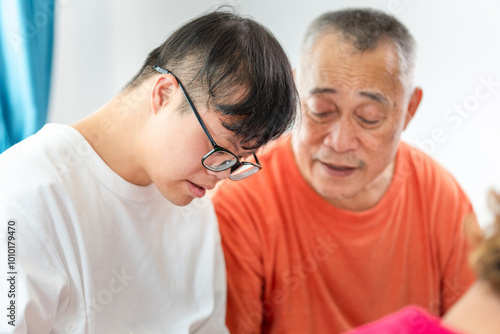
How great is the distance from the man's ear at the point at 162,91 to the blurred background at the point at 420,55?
42.2 inches

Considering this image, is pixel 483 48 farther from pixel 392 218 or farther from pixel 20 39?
pixel 20 39

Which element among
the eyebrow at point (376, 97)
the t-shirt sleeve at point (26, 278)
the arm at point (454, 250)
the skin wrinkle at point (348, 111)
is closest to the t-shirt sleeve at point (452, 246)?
the arm at point (454, 250)

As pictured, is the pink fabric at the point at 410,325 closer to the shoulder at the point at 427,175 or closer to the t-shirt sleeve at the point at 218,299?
the t-shirt sleeve at the point at 218,299

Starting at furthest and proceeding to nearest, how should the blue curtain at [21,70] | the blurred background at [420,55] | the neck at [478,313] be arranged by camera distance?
the blurred background at [420,55], the blue curtain at [21,70], the neck at [478,313]

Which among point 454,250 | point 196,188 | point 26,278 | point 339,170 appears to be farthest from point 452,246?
point 26,278

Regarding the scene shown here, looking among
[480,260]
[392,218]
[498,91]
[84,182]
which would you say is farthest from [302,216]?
[498,91]

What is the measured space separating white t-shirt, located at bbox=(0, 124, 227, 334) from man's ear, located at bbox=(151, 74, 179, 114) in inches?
6.7

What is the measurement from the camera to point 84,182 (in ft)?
3.97

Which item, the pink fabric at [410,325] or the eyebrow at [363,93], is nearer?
the pink fabric at [410,325]

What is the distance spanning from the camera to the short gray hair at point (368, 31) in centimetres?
159

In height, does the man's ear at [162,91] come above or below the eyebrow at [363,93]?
above

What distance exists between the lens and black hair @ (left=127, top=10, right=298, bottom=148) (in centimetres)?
115

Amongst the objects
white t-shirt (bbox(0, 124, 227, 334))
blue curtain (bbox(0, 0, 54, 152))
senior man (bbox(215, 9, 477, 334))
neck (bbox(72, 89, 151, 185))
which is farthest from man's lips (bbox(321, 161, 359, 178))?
blue curtain (bbox(0, 0, 54, 152))

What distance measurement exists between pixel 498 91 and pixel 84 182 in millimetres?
1957
